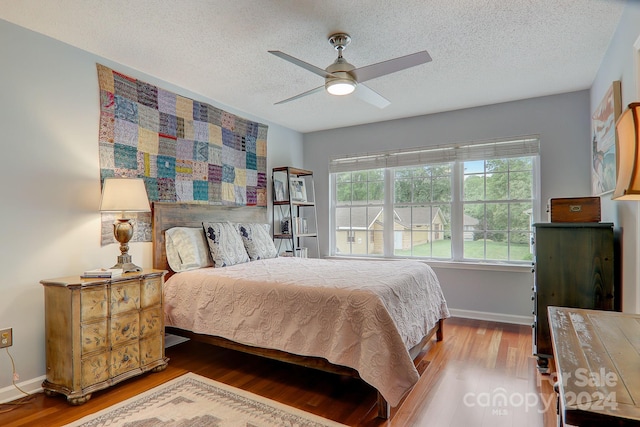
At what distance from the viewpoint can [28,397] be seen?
237 centimetres

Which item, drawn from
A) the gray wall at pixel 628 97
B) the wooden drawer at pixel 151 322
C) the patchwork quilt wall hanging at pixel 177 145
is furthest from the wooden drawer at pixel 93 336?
the gray wall at pixel 628 97

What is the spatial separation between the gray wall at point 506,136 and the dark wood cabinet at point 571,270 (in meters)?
1.32

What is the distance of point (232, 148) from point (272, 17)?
6.81 feet

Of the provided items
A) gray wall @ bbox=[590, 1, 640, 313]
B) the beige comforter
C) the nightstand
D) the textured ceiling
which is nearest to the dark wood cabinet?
gray wall @ bbox=[590, 1, 640, 313]

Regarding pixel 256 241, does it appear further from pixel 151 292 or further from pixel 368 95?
pixel 368 95

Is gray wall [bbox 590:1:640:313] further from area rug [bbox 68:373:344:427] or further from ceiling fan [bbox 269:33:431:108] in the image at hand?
area rug [bbox 68:373:344:427]

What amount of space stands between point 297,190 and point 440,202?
196cm

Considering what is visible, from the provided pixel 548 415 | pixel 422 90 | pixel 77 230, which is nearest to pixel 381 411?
pixel 548 415

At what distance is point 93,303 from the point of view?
2344 mm

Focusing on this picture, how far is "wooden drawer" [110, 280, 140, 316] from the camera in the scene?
2.46 meters

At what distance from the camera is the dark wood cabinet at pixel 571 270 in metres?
2.42

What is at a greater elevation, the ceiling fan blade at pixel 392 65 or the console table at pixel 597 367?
the ceiling fan blade at pixel 392 65

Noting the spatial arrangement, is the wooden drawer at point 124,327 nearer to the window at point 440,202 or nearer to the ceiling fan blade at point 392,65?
the ceiling fan blade at point 392,65

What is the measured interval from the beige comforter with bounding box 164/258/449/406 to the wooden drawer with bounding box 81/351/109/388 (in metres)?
0.63
